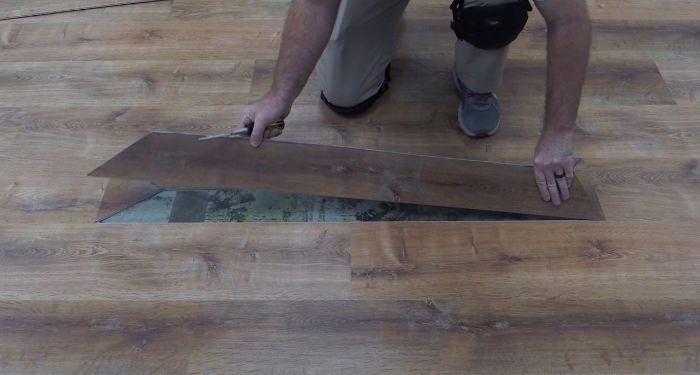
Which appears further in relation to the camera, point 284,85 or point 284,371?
point 284,85

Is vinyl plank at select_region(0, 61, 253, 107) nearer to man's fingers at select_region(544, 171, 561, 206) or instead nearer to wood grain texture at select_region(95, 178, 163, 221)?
wood grain texture at select_region(95, 178, 163, 221)

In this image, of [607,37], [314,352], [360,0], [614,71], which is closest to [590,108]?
[614,71]

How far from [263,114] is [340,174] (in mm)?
234

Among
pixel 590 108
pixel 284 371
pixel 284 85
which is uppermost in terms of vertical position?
pixel 284 85

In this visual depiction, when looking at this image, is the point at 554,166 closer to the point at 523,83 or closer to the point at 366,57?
the point at 523,83

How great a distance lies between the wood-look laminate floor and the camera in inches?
42.7

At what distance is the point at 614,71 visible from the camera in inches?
64.2

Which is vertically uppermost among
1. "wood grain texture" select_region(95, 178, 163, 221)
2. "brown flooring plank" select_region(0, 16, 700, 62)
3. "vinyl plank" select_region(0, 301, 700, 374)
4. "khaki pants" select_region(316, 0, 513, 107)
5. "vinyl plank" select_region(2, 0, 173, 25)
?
"khaki pants" select_region(316, 0, 513, 107)

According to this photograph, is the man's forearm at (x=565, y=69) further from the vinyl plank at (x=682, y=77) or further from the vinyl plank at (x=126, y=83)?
the vinyl plank at (x=126, y=83)

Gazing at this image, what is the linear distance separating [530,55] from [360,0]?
0.61 meters

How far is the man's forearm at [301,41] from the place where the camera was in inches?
45.3

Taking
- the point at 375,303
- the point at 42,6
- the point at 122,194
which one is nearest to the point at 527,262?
the point at 375,303

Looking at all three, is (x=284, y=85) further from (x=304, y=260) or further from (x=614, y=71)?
A: (x=614, y=71)

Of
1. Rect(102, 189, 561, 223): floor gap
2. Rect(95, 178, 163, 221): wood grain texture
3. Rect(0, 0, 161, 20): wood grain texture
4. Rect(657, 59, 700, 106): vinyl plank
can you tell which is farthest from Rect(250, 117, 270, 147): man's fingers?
Rect(657, 59, 700, 106): vinyl plank
